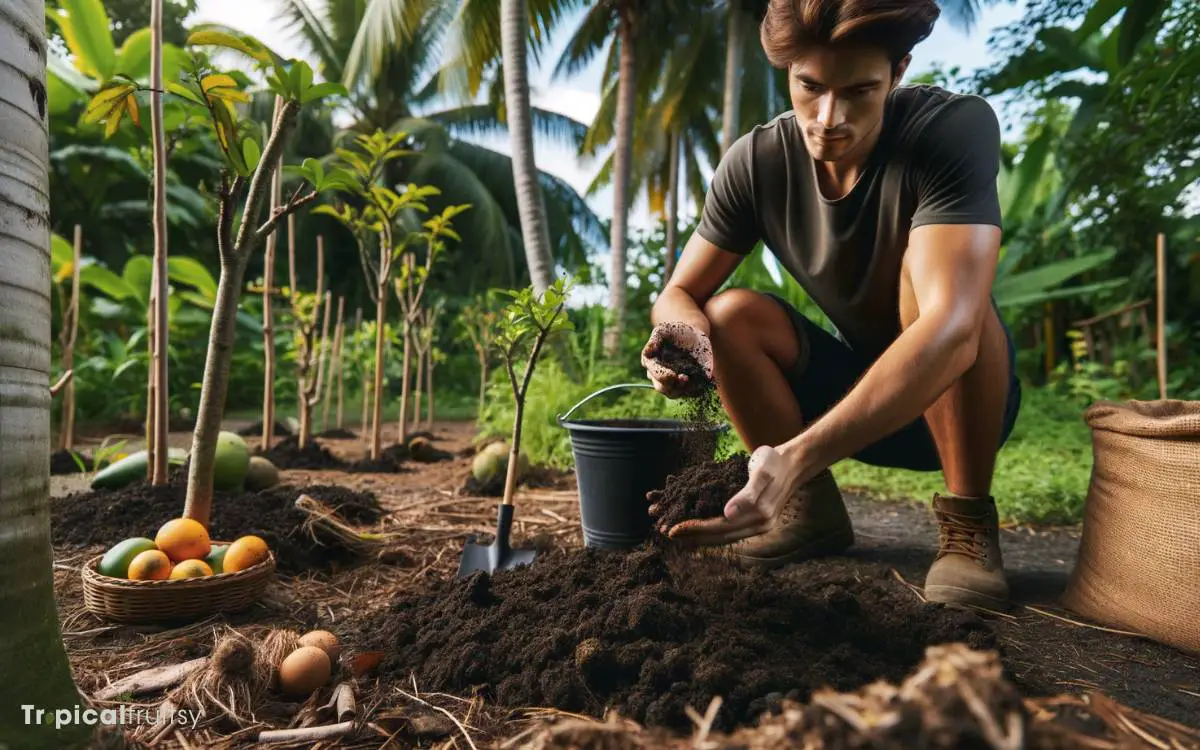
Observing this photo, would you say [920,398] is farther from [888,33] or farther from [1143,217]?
[1143,217]

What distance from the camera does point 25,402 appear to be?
1076 millimetres

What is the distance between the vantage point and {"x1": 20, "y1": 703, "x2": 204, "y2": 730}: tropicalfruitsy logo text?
3.45 ft

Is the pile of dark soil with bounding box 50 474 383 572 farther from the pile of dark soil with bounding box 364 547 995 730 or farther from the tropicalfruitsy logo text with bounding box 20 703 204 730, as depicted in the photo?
the tropicalfruitsy logo text with bounding box 20 703 204 730

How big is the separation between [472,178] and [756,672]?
1721 centimetres

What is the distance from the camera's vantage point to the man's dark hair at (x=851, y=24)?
4.98ft

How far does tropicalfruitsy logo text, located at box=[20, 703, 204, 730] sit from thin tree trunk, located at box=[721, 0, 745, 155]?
7.95m

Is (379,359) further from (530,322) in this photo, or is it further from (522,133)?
(522,133)

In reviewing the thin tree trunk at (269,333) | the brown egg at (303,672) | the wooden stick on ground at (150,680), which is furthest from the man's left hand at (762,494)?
the thin tree trunk at (269,333)

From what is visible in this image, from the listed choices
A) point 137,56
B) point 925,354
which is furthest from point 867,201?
point 137,56

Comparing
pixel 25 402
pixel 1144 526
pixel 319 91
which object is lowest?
pixel 1144 526

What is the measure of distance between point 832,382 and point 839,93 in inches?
39.2

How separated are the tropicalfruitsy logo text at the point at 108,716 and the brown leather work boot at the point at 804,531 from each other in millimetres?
1558

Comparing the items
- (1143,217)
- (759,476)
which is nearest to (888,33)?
(759,476)

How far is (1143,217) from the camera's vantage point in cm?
556
